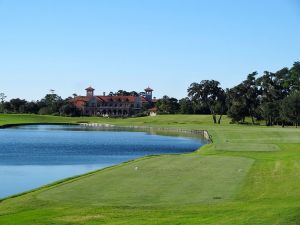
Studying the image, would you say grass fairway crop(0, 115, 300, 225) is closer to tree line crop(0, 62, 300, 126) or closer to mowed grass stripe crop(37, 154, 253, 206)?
mowed grass stripe crop(37, 154, 253, 206)

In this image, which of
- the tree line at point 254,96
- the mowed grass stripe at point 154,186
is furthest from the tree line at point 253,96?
the mowed grass stripe at point 154,186

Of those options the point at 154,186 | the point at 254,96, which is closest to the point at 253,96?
the point at 254,96

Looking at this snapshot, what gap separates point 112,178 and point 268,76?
133 metres

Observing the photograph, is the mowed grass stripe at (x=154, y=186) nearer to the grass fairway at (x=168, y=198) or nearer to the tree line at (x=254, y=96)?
the grass fairway at (x=168, y=198)

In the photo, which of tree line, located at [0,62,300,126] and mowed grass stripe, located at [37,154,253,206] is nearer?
mowed grass stripe, located at [37,154,253,206]

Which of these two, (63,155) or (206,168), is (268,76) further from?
(206,168)

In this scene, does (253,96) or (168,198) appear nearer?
(168,198)

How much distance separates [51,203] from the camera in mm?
19953

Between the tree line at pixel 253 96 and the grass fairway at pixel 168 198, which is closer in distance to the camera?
the grass fairway at pixel 168 198

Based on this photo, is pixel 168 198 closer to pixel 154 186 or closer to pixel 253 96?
pixel 154 186

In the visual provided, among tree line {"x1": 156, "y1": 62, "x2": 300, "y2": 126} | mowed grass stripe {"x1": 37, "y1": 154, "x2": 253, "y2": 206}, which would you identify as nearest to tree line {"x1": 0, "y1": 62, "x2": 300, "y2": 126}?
tree line {"x1": 156, "y1": 62, "x2": 300, "y2": 126}

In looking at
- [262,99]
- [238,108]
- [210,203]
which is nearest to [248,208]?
[210,203]

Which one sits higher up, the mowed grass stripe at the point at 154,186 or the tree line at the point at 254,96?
the tree line at the point at 254,96

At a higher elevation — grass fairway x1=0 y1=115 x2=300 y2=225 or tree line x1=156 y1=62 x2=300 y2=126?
tree line x1=156 y1=62 x2=300 y2=126
